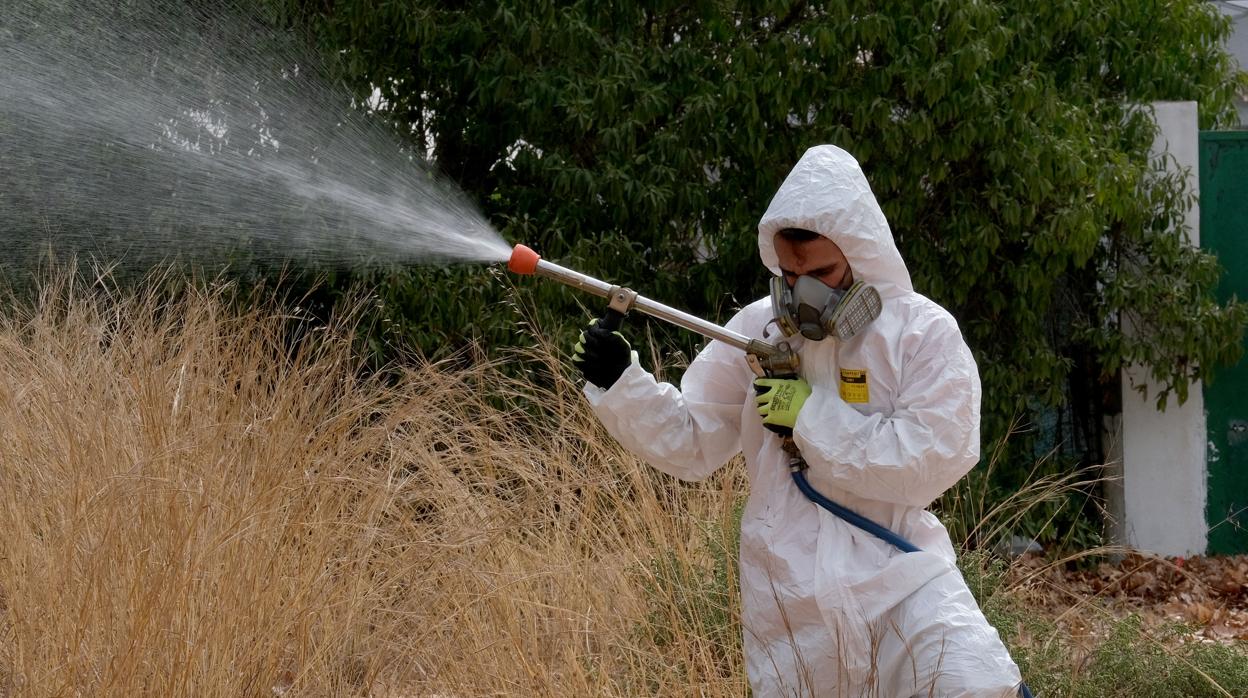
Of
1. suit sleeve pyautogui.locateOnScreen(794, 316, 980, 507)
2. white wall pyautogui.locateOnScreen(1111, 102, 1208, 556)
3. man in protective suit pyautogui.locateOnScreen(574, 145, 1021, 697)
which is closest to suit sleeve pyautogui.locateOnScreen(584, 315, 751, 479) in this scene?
man in protective suit pyautogui.locateOnScreen(574, 145, 1021, 697)

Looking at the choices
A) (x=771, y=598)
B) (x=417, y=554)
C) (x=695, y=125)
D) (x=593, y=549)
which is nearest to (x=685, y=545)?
A: (x=593, y=549)

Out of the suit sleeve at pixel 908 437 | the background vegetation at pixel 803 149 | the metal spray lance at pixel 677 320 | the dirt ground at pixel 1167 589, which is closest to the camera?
the suit sleeve at pixel 908 437

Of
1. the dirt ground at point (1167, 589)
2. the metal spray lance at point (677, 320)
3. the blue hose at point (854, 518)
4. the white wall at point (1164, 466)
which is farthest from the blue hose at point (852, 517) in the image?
the white wall at point (1164, 466)

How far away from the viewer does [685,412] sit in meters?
3.07

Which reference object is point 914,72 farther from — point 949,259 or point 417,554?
point 417,554

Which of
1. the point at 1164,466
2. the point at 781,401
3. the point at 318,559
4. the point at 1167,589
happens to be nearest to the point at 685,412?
the point at 781,401

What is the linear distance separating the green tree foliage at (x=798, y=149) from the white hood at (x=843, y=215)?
3.13m

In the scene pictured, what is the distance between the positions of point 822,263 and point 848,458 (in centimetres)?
45

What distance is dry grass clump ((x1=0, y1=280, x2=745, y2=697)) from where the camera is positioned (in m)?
3.00

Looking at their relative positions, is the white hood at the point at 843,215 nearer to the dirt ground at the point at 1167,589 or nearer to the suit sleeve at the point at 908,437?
the suit sleeve at the point at 908,437

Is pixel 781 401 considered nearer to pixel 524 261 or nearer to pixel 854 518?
pixel 854 518

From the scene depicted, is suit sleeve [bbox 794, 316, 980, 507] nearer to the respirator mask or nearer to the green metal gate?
the respirator mask

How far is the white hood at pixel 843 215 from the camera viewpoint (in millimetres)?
2814

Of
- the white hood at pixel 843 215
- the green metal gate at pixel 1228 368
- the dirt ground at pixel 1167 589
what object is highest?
the white hood at pixel 843 215
